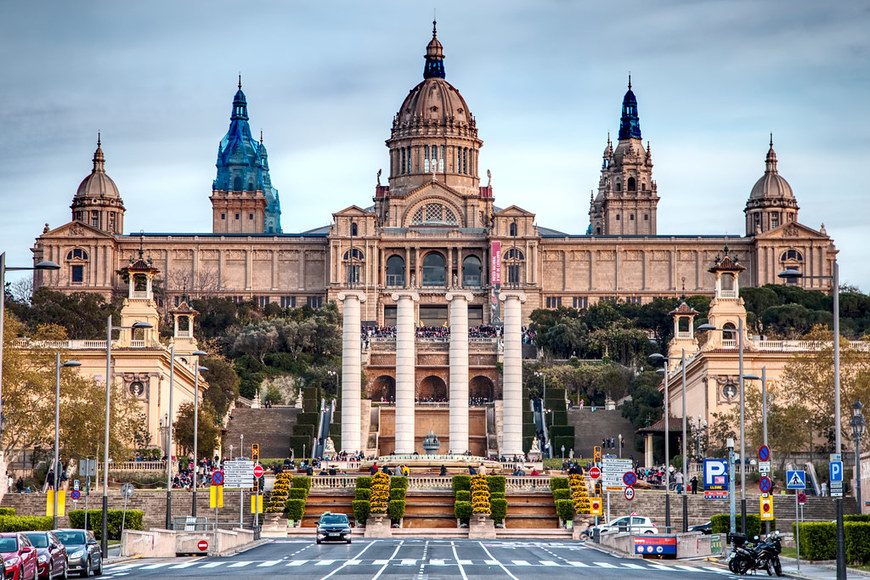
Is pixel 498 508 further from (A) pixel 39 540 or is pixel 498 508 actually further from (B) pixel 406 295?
(A) pixel 39 540

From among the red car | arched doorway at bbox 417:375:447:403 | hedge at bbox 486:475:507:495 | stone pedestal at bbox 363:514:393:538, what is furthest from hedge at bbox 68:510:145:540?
arched doorway at bbox 417:375:447:403

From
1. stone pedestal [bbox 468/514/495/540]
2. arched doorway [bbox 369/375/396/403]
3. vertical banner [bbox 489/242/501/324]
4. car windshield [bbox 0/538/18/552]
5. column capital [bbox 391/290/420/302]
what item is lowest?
stone pedestal [bbox 468/514/495/540]

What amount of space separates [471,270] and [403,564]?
5735 inches

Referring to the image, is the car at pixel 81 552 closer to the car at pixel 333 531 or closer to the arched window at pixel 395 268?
the car at pixel 333 531

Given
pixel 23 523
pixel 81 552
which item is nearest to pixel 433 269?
pixel 23 523

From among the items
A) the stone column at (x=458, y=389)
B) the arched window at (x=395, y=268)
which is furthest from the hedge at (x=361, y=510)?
the arched window at (x=395, y=268)

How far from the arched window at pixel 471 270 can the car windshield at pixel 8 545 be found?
15662 centimetres

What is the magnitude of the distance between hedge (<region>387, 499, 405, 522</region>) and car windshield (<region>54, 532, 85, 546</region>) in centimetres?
3287

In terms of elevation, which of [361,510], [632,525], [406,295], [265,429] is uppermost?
[406,295]

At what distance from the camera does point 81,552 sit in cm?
4875

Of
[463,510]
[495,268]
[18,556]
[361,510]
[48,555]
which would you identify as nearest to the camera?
[18,556]

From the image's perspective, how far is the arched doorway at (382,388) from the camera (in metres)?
149

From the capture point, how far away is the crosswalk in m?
54.0

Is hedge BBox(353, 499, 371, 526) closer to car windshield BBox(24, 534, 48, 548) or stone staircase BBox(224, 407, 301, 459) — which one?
car windshield BBox(24, 534, 48, 548)
